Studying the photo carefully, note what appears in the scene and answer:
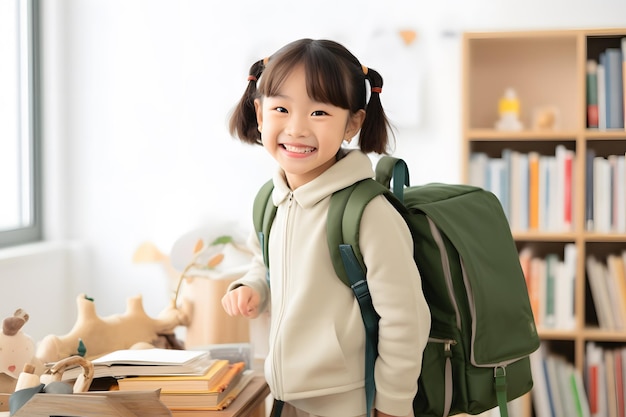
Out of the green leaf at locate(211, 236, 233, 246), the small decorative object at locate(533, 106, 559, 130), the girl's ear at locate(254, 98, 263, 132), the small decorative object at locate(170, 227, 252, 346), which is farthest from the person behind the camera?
the small decorative object at locate(533, 106, 559, 130)

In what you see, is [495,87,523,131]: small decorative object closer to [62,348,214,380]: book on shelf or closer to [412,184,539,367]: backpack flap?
[412,184,539,367]: backpack flap

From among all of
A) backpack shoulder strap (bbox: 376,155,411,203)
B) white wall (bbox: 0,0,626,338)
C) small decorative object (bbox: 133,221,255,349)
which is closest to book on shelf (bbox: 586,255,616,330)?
white wall (bbox: 0,0,626,338)

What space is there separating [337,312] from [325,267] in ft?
0.26

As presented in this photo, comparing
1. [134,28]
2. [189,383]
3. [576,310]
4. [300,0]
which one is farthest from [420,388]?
[134,28]

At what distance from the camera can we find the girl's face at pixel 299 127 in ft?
4.35

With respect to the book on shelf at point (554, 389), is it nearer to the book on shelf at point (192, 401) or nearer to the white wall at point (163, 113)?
the white wall at point (163, 113)

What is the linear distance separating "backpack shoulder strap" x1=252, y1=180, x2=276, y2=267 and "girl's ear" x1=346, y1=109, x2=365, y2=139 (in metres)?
0.20

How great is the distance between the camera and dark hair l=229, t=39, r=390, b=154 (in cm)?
132

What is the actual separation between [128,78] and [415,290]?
1.93m

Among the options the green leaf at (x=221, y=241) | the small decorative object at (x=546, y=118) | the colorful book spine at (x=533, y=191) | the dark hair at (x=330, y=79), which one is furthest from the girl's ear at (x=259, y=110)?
the small decorative object at (x=546, y=118)

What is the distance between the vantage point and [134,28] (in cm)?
289

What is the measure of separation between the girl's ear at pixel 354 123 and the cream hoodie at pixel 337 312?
0.14ft

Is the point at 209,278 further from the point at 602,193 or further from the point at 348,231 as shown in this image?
the point at 602,193

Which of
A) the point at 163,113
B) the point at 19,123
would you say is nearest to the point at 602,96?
the point at 163,113
